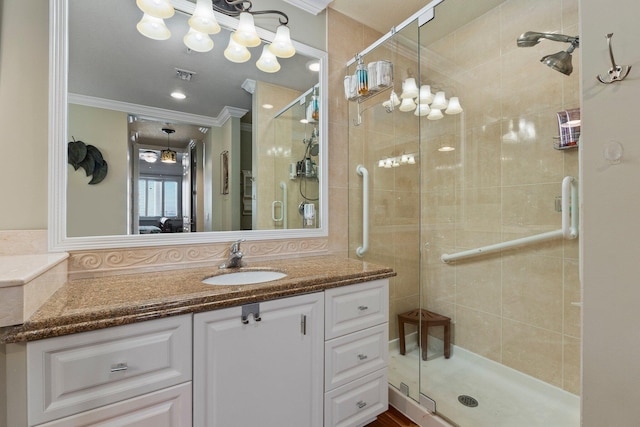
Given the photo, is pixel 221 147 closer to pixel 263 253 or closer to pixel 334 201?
pixel 263 253

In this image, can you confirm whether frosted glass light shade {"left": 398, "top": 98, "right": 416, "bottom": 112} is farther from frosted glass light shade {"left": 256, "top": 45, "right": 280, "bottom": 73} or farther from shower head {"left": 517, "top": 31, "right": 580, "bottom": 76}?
frosted glass light shade {"left": 256, "top": 45, "right": 280, "bottom": 73}

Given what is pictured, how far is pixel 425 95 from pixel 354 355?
5.96 ft

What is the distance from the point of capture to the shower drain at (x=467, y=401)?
163 centimetres

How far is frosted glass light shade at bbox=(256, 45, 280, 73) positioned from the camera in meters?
1.71

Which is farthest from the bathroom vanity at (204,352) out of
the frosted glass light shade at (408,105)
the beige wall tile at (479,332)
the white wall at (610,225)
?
the frosted glass light shade at (408,105)

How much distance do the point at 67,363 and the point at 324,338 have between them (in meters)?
0.87

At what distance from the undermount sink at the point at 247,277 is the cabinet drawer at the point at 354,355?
0.43m

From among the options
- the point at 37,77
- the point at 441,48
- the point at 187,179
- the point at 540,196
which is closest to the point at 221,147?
the point at 187,179

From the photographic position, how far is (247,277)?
4.84 ft

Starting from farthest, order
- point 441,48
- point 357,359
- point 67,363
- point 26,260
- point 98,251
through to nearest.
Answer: point 441,48, point 357,359, point 98,251, point 26,260, point 67,363

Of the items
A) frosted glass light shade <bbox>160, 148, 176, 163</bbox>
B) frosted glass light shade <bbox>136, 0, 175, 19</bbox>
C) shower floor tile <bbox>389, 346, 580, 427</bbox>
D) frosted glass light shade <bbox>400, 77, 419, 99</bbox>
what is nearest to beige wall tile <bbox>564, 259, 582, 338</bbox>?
shower floor tile <bbox>389, 346, 580, 427</bbox>

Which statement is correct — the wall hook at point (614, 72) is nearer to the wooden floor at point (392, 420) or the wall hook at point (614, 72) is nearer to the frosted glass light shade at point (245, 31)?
the frosted glass light shade at point (245, 31)

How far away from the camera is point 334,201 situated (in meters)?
1.99

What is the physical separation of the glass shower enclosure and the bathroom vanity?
2.08ft
